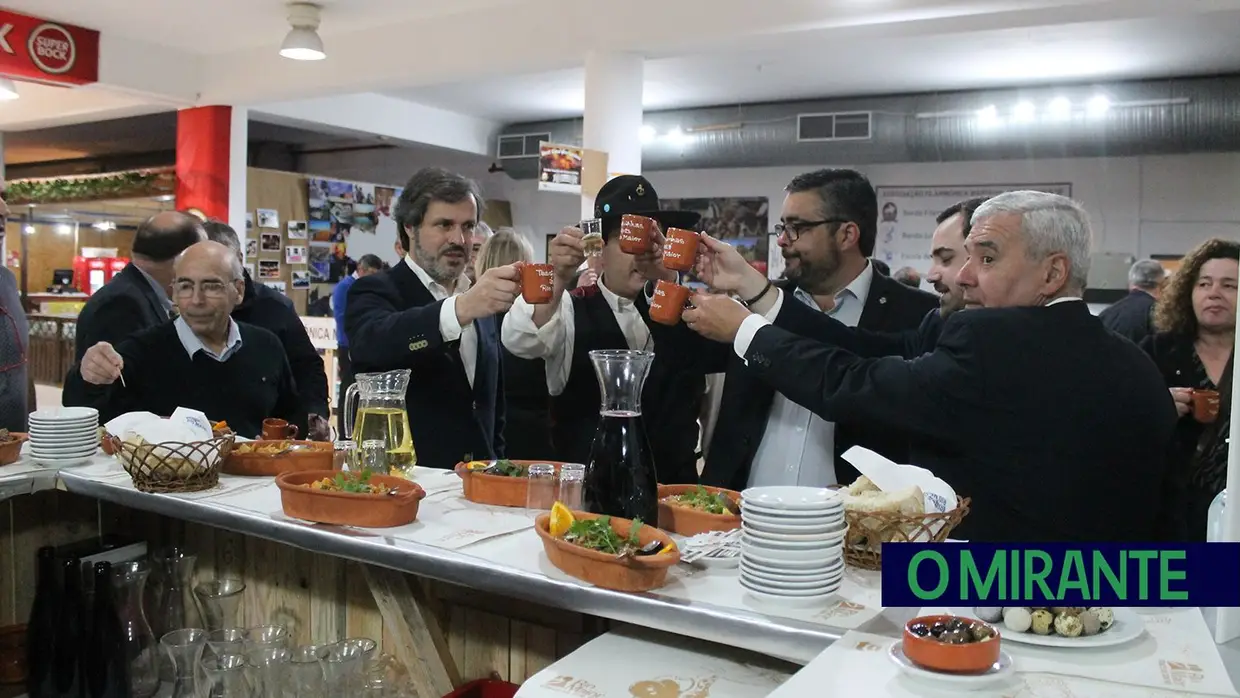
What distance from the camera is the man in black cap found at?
2459 mm

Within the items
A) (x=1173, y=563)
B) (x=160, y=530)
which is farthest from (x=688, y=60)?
(x=1173, y=563)

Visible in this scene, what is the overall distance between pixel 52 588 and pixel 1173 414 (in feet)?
8.17

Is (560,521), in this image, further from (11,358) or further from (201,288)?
(11,358)

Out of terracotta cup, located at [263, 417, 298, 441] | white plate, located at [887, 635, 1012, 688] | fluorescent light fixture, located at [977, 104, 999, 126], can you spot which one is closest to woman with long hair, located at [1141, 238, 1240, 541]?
white plate, located at [887, 635, 1012, 688]

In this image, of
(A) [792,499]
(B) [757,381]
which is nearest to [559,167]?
(B) [757,381]

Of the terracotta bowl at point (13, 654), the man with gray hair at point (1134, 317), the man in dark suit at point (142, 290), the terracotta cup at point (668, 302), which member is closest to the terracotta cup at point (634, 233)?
the terracotta cup at point (668, 302)

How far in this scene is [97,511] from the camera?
2678mm

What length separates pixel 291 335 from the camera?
3.69 meters

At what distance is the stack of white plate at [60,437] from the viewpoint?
89.7 inches

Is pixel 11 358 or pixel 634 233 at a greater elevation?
pixel 634 233

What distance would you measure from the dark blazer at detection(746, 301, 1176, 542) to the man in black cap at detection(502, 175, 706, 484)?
0.78 meters

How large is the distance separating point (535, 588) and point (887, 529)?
55 cm

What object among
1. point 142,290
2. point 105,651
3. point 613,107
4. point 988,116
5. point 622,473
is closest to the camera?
point 622,473

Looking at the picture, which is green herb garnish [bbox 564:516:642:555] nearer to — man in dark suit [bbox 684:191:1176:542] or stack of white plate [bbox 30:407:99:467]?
man in dark suit [bbox 684:191:1176:542]
